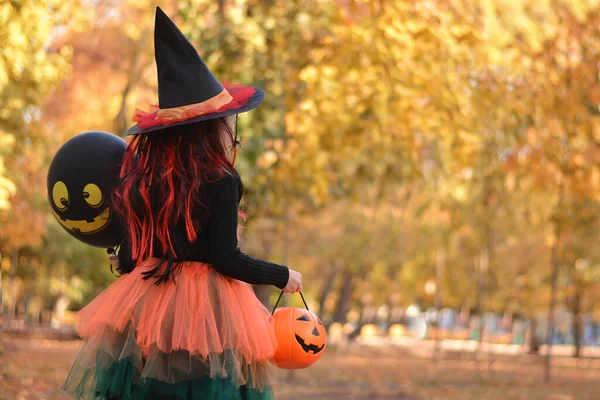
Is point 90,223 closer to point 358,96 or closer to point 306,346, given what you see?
point 306,346

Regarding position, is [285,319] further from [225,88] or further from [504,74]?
[504,74]

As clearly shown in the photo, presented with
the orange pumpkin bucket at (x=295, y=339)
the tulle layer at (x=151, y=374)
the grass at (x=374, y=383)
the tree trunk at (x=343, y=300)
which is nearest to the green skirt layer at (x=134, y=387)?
the tulle layer at (x=151, y=374)

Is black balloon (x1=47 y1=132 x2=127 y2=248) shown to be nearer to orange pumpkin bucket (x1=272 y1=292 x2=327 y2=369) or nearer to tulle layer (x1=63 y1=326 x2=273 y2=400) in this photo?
tulle layer (x1=63 y1=326 x2=273 y2=400)

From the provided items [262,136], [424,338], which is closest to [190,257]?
[262,136]

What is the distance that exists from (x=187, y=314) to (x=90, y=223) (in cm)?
81

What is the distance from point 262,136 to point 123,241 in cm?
881

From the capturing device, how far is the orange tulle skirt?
3721 millimetres

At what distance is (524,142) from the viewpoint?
422 inches

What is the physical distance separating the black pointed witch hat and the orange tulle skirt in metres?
0.65

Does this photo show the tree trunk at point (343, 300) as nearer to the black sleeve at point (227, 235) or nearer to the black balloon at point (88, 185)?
the black balloon at point (88, 185)

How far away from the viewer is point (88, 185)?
4.26m

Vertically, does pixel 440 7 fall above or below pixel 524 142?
above

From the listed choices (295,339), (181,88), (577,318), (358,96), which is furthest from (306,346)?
(577,318)

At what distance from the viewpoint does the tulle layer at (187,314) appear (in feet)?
12.3
